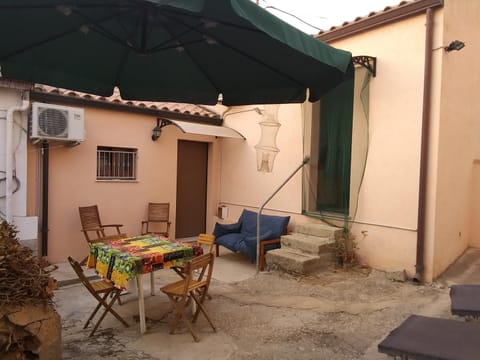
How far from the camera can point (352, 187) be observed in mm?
6348

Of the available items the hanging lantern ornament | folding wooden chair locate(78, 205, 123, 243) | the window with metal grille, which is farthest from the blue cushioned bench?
the window with metal grille

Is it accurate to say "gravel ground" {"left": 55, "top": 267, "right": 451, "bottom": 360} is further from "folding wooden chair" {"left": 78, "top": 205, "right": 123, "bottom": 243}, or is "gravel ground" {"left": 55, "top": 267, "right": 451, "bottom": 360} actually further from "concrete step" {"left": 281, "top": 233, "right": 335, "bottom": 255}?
"folding wooden chair" {"left": 78, "top": 205, "right": 123, "bottom": 243}

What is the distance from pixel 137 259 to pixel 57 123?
3715 mm

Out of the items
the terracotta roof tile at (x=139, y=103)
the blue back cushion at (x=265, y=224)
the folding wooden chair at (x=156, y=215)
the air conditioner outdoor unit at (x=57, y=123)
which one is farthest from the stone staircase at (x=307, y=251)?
the air conditioner outdoor unit at (x=57, y=123)

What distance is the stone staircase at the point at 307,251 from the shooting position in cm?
595

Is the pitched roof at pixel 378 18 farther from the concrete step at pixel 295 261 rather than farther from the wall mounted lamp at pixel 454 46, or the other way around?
the concrete step at pixel 295 261

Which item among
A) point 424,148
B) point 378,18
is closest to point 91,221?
point 424,148

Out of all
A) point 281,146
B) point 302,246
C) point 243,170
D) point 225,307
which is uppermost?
point 281,146

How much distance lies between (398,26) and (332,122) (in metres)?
1.84

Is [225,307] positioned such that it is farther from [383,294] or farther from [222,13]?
[222,13]

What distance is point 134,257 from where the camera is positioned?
12.4ft

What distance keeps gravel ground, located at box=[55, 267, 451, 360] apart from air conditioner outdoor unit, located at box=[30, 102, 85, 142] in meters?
2.58

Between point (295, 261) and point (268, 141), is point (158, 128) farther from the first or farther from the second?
point (295, 261)

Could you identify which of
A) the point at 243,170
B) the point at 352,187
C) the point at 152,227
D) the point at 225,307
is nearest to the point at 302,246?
the point at 352,187
